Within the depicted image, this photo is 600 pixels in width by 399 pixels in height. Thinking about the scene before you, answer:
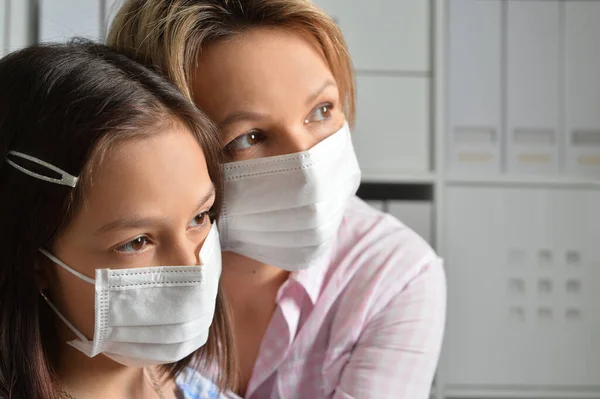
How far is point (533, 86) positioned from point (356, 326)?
42.0 inches

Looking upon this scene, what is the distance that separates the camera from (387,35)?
1.88 metres

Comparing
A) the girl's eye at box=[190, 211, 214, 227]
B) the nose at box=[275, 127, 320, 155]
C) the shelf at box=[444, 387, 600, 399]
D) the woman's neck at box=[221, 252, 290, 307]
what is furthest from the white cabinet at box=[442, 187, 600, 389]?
the girl's eye at box=[190, 211, 214, 227]

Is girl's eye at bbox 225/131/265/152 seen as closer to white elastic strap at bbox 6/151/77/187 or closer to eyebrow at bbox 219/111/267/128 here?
eyebrow at bbox 219/111/267/128

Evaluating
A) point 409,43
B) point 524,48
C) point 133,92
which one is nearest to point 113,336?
point 133,92

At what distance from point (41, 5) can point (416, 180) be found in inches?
36.9

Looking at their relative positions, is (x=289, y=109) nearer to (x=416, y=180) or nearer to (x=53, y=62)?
(x=53, y=62)

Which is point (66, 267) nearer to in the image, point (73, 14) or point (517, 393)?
point (73, 14)

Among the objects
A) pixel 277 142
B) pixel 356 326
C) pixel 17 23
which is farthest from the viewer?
pixel 17 23

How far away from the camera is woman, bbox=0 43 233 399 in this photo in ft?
2.64

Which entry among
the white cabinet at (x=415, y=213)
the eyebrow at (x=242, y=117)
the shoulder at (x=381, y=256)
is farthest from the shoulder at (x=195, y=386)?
the white cabinet at (x=415, y=213)

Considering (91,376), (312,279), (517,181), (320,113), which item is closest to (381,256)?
(312,279)

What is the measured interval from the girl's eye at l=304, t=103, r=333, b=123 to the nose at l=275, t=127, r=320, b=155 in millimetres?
31

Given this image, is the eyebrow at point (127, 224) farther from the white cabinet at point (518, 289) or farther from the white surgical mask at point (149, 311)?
the white cabinet at point (518, 289)

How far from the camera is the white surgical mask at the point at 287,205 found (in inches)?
39.4
